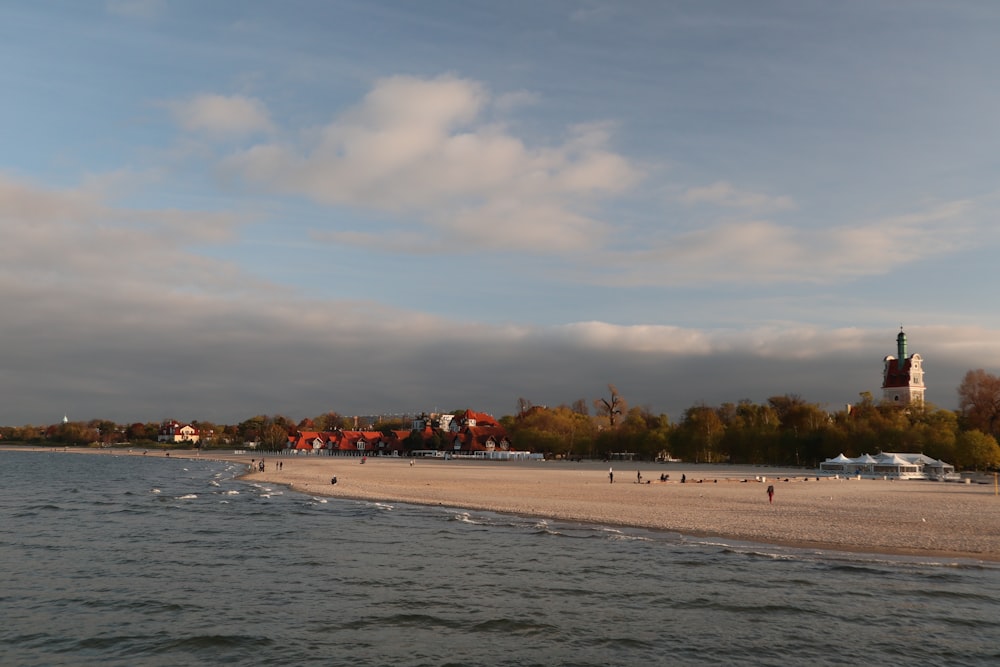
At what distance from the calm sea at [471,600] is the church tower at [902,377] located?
131 meters

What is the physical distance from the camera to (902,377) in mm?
141250

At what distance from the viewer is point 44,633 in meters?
16.0

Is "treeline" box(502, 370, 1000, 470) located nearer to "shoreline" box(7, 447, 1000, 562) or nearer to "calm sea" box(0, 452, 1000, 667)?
"shoreline" box(7, 447, 1000, 562)

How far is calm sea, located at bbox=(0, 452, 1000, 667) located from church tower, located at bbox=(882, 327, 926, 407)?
131 meters

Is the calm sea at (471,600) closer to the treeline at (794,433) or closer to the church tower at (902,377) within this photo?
the treeline at (794,433)

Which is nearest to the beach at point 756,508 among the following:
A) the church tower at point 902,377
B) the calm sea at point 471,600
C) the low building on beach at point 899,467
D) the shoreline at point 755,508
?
the shoreline at point 755,508

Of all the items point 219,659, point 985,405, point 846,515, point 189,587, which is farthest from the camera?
point 985,405

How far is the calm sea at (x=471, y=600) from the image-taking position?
14992mm

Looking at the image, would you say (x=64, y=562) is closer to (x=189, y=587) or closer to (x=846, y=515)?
(x=189, y=587)

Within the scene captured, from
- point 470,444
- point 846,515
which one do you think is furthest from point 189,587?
point 470,444

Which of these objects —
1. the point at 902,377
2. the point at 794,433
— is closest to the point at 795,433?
the point at 794,433

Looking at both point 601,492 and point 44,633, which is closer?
point 44,633

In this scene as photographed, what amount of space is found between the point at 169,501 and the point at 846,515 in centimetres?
4029

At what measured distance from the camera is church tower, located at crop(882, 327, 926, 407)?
140 m
